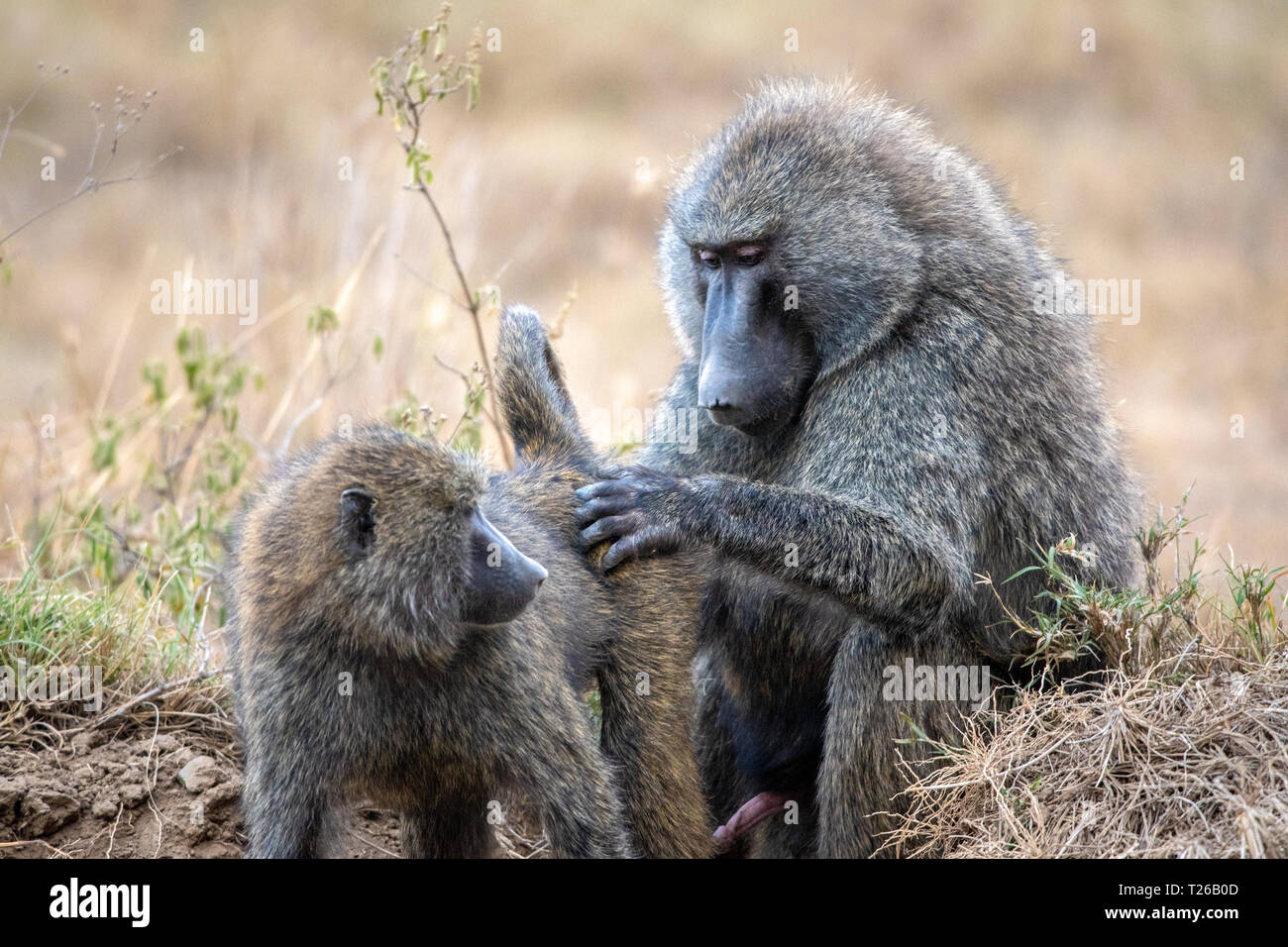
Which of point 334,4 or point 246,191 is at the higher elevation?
point 334,4

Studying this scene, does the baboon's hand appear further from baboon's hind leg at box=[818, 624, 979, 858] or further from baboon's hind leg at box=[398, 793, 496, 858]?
baboon's hind leg at box=[398, 793, 496, 858]

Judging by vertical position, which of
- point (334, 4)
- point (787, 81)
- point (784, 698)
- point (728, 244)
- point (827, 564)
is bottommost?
point (784, 698)

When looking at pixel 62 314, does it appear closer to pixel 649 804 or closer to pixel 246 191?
pixel 246 191

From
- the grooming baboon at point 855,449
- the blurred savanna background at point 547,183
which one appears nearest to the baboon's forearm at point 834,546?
the grooming baboon at point 855,449

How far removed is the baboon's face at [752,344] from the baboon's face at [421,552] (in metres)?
0.73

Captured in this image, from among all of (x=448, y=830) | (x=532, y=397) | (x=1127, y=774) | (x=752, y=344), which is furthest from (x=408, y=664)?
(x=1127, y=774)

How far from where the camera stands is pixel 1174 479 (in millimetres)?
8438

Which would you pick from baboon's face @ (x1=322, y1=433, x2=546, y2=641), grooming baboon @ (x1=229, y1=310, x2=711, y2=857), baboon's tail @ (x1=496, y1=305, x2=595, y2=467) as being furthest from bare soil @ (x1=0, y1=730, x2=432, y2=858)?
baboon's tail @ (x1=496, y1=305, x2=595, y2=467)

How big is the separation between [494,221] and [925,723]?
8.74 m

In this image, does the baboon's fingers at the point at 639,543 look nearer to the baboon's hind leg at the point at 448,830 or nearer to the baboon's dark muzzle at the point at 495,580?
the baboon's dark muzzle at the point at 495,580

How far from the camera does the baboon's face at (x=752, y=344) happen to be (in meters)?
3.19

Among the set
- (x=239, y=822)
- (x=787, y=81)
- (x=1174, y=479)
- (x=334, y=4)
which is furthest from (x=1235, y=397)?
(x=334, y=4)

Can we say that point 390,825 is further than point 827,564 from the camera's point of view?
Yes

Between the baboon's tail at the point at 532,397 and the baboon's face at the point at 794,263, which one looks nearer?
the baboon's face at the point at 794,263
